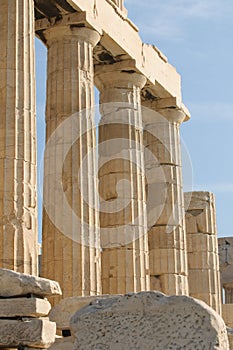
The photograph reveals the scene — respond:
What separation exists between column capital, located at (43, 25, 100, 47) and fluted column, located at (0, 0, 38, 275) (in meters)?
3.17

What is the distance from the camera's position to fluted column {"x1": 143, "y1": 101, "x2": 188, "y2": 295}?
26.4 metres

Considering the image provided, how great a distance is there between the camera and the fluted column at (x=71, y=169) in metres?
19.1

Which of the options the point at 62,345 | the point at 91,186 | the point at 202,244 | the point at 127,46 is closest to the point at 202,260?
the point at 202,244

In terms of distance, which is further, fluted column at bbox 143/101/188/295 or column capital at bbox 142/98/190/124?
column capital at bbox 142/98/190/124

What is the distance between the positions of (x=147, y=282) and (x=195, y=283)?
7354 mm

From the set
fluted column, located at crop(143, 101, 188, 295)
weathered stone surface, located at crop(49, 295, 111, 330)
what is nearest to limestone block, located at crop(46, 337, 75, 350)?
weathered stone surface, located at crop(49, 295, 111, 330)

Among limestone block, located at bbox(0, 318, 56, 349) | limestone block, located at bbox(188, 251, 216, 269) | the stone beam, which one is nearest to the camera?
limestone block, located at bbox(0, 318, 56, 349)

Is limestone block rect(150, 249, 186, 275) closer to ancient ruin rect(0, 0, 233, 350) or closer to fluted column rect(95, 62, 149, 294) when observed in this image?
ancient ruin rect(0, 0, 233, 350)

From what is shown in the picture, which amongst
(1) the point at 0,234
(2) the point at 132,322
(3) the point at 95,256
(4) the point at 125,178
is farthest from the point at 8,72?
(2) the point at 132,322

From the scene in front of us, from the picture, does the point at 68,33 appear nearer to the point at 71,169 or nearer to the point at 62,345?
the point at 71,169

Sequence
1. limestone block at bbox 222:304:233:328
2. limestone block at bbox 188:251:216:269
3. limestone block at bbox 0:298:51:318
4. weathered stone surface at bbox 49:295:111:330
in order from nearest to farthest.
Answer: limestone block at bbox 0:298:51:318
weathered stone surface at bbox 49:295:111:330
limestone block at bbox 188:251:216:269
limestone block at bbox 222:304:233:328

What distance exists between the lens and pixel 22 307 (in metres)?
11.2

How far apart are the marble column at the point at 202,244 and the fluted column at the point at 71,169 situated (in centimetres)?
1099

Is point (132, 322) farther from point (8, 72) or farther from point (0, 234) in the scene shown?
point (8, 72)
